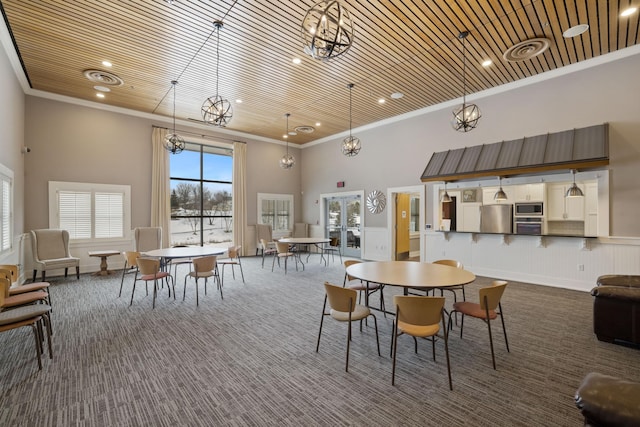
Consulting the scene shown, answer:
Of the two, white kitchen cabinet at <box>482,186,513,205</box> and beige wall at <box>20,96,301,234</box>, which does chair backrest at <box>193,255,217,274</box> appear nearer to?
beige wall at <box>20,96,301,234</box>

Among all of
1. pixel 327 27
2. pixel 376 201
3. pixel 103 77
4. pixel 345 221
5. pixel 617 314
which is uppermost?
pixel 103 77

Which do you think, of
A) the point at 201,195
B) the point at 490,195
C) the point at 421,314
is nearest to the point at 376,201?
the point at 490,195

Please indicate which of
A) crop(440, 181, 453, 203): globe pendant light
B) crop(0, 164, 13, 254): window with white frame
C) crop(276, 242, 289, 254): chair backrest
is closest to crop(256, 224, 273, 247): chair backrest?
crop(276, 242, 289, 254): chair backrest

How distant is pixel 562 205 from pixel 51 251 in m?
11.3

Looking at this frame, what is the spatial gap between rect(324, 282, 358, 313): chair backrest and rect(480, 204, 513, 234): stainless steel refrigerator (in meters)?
5.50

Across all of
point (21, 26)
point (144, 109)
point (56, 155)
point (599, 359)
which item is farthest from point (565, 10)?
point (56, 155)

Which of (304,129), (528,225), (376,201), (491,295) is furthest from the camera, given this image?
(304,129)

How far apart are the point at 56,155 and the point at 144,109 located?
237 centimetres

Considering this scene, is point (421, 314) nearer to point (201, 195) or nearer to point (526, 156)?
point (526, 156)

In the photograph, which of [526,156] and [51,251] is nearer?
[526,156]

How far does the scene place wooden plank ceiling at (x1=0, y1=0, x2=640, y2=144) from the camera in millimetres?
4098

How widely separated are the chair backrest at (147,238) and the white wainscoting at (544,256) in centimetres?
745

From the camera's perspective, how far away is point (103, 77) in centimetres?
602

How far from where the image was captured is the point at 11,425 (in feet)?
6.84
